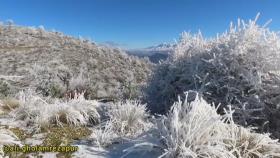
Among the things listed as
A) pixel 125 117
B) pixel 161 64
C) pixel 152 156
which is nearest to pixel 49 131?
pixel 125 117

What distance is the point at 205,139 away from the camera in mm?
4113

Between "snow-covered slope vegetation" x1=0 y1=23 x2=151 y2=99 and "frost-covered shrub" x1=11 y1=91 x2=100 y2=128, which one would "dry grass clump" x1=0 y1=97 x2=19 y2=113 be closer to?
"frost-covered shrub" x1=11 y1=91 x2=100 y2=128

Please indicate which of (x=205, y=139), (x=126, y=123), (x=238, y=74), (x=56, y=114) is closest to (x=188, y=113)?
(x=205, y=139)

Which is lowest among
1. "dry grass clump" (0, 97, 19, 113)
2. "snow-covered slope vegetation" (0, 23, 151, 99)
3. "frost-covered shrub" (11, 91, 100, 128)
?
"frost-covered shrub" (11, 91, 100, 128)

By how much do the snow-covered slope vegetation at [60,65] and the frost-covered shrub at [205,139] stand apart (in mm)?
6335

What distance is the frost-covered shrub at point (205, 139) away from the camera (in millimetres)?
4016

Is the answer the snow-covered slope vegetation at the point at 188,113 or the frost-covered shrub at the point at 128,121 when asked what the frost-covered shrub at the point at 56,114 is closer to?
the snow-covered slope vegetation at the point at 188,113

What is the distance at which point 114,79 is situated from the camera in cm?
2086

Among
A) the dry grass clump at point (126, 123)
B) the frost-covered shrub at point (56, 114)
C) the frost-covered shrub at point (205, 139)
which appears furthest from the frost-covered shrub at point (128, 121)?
the frost-covered shrub at point (205, 139)

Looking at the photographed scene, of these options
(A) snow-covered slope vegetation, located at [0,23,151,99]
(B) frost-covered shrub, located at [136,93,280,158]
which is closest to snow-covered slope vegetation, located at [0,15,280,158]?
(B) frost-covered shrub, located at [136,93,280,158]

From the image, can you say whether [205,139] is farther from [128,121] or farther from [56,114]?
[56,114]

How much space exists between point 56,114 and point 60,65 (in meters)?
14.6

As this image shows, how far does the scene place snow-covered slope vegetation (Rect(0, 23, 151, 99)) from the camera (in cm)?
1297

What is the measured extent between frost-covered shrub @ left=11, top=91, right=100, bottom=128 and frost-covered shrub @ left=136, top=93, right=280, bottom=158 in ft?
6.46
